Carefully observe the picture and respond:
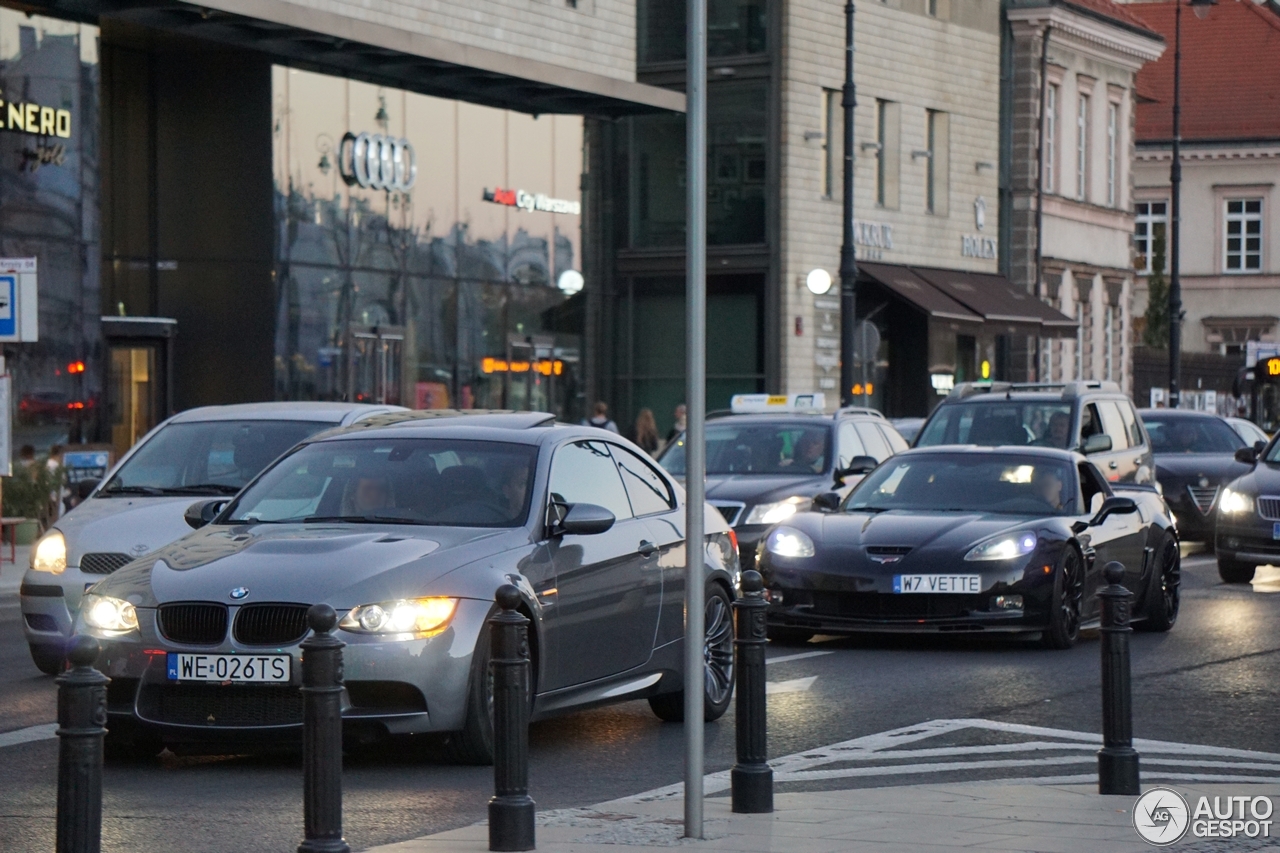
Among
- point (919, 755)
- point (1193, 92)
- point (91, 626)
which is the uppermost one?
point (1193, 92)

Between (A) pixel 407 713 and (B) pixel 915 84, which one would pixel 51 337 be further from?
(B) pixel 915 84

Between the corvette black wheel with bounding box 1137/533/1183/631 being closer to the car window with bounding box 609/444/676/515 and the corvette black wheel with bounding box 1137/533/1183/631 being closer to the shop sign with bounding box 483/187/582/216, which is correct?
the car window with bounding box 609/444/676/515

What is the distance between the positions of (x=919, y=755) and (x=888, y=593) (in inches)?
181

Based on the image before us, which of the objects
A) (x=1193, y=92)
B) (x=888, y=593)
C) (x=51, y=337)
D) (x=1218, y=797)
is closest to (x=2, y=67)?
(x=51, y=337)

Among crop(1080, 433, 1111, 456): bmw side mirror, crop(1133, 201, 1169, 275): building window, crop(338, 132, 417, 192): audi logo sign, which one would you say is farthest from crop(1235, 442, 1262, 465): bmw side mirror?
crop(1133, 201, 1169, 275): building window

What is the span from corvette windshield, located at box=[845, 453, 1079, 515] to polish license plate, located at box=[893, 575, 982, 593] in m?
1.25

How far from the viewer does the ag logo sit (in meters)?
7.88

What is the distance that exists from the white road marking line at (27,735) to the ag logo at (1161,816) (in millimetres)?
4941

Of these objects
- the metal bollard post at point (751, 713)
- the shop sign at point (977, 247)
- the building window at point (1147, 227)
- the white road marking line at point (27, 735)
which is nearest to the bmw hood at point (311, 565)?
the white road marking line at point (27, 735)

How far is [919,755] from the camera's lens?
10359 millimetres

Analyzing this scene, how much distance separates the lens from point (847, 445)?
21.1 metres

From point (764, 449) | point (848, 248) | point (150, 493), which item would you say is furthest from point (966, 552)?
point (848, 248)

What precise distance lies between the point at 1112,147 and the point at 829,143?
1462cm

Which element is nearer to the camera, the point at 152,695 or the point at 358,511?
the point at 152,695
